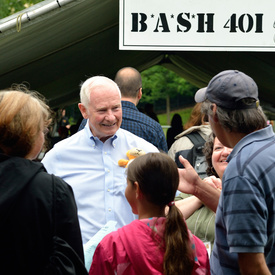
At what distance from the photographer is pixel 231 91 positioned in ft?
8.69

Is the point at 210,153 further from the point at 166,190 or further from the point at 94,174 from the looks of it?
the point at 166,190

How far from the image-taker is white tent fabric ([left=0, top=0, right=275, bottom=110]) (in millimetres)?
5359

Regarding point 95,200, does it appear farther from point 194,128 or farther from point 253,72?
point 253,72

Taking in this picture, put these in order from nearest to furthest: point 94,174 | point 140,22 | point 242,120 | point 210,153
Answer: point 242,120 < point 94,174 < point 210,153 < point 140,22

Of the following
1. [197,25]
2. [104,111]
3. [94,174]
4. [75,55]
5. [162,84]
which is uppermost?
[197,25]

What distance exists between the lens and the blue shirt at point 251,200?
2430 mm

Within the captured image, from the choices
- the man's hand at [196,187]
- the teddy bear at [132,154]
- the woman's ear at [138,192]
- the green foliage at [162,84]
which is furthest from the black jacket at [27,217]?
the green foliage at [162,84]

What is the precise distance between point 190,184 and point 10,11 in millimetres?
21173

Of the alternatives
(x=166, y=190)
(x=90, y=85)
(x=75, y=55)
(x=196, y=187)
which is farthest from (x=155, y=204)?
(x=75, y=55)

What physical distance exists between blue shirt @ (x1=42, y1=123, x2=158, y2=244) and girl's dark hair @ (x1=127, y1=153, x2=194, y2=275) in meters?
0.82

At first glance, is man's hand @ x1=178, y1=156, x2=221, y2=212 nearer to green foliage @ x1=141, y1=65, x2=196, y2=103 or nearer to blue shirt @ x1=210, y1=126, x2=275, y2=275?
blue shirt @ x1=210, y1=126, x2=275, y2=275

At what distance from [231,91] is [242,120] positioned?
0.14 meters

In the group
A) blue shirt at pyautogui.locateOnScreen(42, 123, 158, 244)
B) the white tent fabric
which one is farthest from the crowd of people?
the white tent fabric

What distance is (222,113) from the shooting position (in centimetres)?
265
